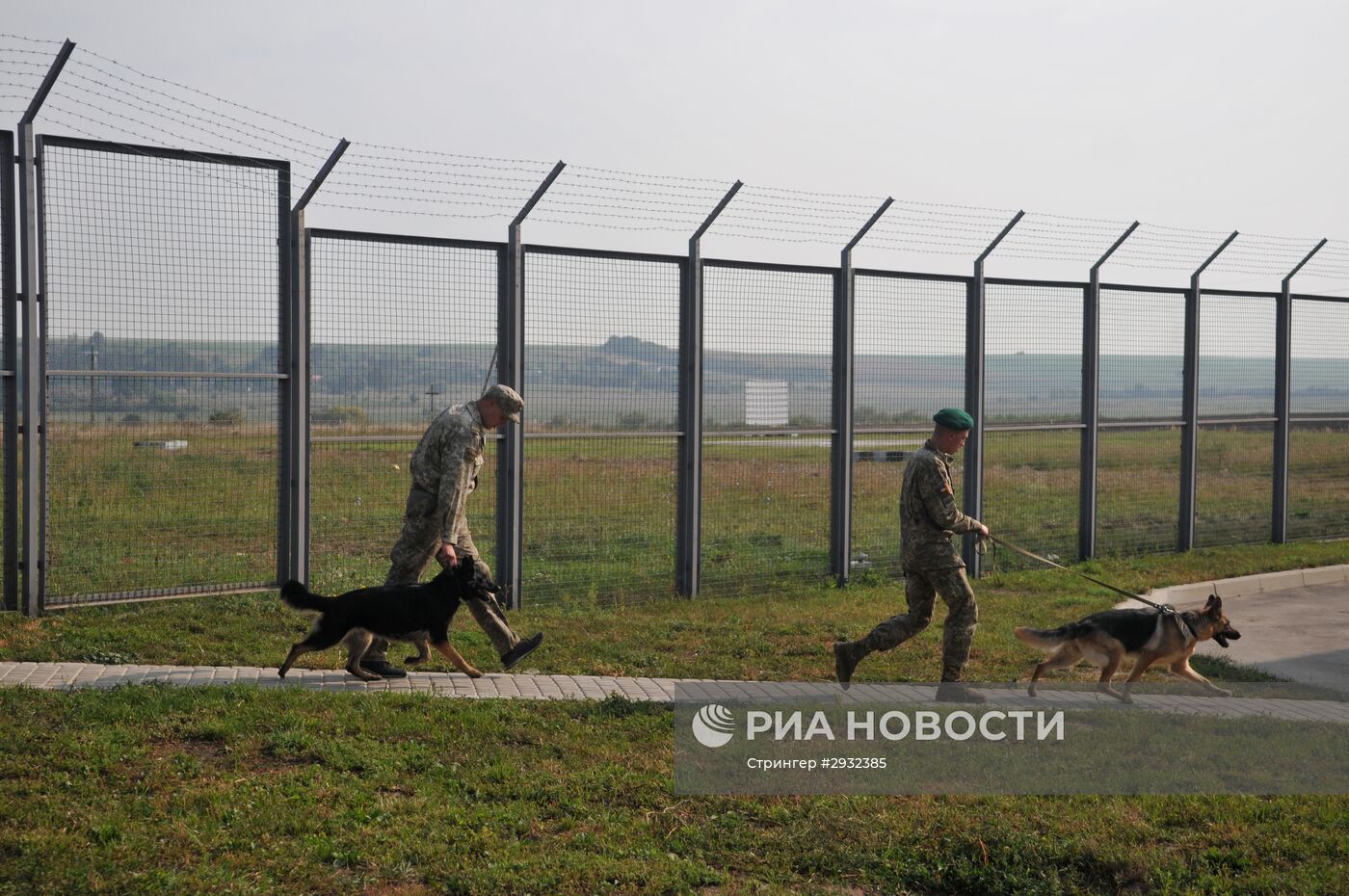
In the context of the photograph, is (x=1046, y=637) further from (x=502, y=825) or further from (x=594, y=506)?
(x=594, y=506)

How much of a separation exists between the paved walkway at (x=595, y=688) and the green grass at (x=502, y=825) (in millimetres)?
942

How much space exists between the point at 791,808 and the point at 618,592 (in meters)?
5.78

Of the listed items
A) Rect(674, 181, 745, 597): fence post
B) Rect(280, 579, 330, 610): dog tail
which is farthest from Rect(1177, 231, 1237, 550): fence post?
Rect(280, 579, 330, 610): dog tail

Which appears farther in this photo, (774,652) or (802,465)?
(802,465)

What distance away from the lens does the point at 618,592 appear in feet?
37.3

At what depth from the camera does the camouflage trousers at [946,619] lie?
309 inches

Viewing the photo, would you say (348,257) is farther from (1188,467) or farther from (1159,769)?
(1188,467)

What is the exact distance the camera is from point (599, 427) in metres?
11.2

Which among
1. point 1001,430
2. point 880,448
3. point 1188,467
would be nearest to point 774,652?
point 880,448

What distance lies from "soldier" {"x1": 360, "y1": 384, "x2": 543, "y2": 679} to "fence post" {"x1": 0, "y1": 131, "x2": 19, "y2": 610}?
2.82 meters

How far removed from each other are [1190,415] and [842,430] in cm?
538

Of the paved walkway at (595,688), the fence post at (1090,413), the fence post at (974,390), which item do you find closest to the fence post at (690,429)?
the fence post at (974,390)

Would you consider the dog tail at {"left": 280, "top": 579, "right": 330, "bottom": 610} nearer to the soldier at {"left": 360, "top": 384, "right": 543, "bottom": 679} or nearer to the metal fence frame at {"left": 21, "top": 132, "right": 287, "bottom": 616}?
the soldier at {"left": 360, "top": 384, "right": 543, "bottom": 679}

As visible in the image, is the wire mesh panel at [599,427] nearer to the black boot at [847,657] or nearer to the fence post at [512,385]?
the fence post at [512,385]
